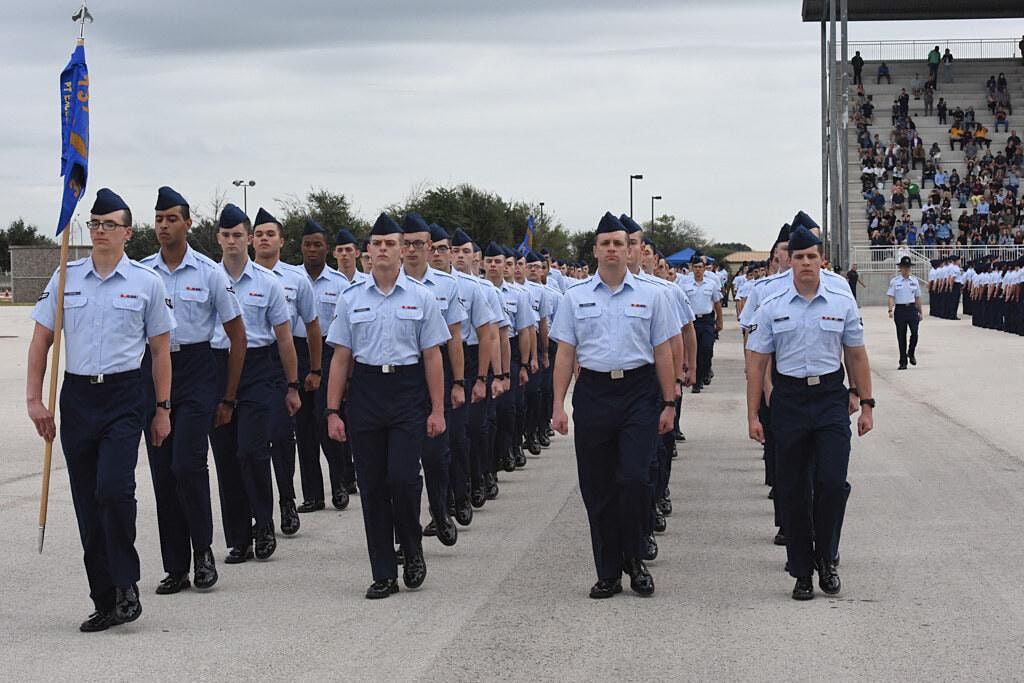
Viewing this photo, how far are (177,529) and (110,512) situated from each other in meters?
1.03

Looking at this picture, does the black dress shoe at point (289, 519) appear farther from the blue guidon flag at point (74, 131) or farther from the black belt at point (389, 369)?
the blue guidon flag at point (74, 131)

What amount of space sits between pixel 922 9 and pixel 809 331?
71597 mm

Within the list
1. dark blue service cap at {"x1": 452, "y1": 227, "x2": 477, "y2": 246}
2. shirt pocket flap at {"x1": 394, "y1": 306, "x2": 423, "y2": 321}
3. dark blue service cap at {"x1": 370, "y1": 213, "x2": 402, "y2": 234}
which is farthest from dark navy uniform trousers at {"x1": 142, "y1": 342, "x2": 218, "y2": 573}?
dark blue service cap at {"x1": 452, "y1": 227, "x2": 477, "y2": 246}

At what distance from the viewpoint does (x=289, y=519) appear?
33.4 feet

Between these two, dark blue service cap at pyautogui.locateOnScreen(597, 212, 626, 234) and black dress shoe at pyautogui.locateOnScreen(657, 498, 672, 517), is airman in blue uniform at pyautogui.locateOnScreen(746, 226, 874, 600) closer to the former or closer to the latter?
dark blue service cap at pyautogui.locateOnScreen(597, 212, 626, 234)

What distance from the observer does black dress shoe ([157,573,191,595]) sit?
815 centimetres

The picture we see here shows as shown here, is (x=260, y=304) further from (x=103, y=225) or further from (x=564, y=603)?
(x=564, y=603)

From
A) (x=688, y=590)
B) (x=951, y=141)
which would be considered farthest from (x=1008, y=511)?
(x=951, y=141)

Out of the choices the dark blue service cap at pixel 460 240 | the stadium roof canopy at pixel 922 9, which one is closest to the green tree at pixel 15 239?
the stadium roof canopy at pixel 922 9

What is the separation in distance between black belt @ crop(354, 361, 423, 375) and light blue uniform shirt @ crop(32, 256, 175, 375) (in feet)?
3.78

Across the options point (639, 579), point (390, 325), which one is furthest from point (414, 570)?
point (390, 325)

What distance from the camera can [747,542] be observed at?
31.8ft

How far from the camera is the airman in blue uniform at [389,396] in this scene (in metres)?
8.16

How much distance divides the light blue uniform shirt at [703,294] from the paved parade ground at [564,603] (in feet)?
26.0
